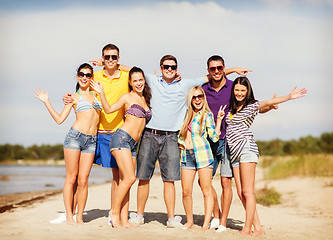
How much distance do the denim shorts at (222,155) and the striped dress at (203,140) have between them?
0.17 meters

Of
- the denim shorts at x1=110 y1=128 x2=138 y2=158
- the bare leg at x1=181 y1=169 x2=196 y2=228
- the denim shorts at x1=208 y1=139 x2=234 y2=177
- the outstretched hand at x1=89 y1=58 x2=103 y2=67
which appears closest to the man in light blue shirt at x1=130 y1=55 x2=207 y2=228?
the bare leg at x1=181 y1=169 x2=196 y2=228

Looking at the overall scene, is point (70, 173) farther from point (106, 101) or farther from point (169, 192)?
point (169, 192)

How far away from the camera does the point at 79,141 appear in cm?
645

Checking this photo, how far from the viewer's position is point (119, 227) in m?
6.36

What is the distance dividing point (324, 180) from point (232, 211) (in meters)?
7.50

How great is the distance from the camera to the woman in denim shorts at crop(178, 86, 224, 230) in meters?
6.34

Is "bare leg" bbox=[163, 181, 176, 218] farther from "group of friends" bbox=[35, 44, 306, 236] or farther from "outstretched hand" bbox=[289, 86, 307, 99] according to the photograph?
"outstretched hand" bbox=[289, 86, 307, 99]

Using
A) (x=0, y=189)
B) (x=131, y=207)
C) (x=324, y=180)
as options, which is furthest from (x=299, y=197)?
(x=0, y=189)

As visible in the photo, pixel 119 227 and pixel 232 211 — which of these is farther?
pixel 232 211

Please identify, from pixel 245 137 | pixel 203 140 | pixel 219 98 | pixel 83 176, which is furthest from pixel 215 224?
A: pixel 83 176

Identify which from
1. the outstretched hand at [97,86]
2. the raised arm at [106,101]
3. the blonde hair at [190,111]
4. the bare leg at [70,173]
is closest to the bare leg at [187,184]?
the blonde hair at [190,111]

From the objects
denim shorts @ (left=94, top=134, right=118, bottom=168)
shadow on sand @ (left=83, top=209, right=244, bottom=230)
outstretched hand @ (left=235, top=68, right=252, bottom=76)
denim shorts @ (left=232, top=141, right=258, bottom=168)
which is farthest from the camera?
shadow on sand @ (left=83, top=209, right=244, bottom=230)

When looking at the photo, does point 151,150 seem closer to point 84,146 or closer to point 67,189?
point 84,146

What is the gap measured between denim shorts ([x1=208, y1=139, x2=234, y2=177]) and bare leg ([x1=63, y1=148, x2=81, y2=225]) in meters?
2.14
